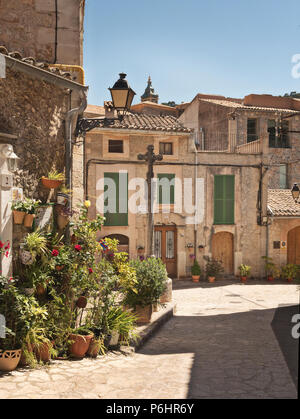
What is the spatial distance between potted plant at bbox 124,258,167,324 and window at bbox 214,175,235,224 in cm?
1025

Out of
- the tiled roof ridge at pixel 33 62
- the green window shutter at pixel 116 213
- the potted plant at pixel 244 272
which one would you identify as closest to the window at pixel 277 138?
the potted plant at pixel 244 272

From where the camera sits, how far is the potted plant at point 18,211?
626cm

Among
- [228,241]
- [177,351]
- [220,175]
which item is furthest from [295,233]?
[177,351]

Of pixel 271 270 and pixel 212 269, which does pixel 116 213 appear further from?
pixel 271 270

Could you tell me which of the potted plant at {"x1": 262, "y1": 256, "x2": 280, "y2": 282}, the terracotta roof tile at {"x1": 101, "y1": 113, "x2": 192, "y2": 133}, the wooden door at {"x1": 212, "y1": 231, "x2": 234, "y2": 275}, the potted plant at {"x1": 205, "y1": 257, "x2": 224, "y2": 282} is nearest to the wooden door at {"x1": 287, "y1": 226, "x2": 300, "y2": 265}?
the potted plant at {"x1": 262, "y1": 256, "x2": 280, "y2": 282}

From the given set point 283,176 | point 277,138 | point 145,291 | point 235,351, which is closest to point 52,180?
point 145,291

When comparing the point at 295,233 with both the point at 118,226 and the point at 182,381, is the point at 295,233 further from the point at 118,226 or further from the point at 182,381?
the point at 182,381

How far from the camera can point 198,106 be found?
84.2 ft

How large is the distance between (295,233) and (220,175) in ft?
16.1

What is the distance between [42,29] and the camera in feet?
29.6

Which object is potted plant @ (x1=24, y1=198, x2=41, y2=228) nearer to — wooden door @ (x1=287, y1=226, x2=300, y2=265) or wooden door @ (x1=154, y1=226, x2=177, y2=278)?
wooden door @ (x1=154, y1=226, x2=177, y2=278)

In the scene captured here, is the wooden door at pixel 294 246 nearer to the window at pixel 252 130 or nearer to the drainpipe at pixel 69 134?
the window at pixel 252 130

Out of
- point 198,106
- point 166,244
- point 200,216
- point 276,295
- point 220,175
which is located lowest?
point 276,295

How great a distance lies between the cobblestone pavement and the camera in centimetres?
514
